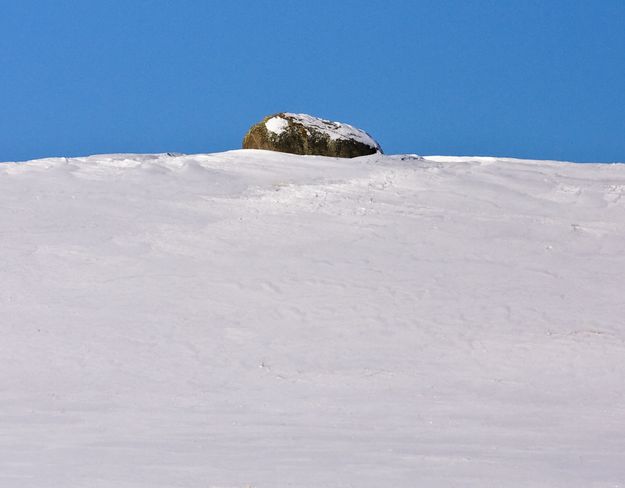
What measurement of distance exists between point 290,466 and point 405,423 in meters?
2.04

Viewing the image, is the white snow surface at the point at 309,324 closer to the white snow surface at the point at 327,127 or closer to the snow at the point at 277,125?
the snow at the point at 277,125

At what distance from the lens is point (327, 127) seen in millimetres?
19266

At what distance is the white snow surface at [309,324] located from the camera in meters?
6.61

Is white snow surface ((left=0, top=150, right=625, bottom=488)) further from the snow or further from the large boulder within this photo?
the snow

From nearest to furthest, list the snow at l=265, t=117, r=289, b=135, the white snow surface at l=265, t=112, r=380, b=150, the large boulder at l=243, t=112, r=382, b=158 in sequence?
the large boulder at l=243, t=112, r=382, b=158
the snow at l=265, t=117, r=289, b=135
the white snow surface at l=265, t=112, r=380, b=150

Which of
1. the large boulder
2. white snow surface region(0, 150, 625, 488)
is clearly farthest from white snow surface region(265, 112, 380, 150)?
white snow surface region(0, 150, 625, 488)

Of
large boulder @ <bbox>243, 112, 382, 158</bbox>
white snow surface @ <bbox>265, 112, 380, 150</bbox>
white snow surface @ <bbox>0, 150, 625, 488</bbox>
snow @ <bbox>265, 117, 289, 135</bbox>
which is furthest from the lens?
white snow surface @ <bbox>265, 112, 380, 150</bbox>

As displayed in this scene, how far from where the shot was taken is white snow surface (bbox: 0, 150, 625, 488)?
260 inches

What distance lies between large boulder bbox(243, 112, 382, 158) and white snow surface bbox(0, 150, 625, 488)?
156cm

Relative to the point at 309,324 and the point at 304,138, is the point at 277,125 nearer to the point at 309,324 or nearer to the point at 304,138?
the point at 304,138

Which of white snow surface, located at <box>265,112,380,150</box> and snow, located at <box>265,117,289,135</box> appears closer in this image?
snow, located at <box>265,117,289,135</box>

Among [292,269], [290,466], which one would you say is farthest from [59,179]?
[290,466]

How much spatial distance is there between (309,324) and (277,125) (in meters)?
8.88

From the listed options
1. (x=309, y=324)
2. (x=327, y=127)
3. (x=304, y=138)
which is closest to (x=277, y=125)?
(x=304, y=138)
